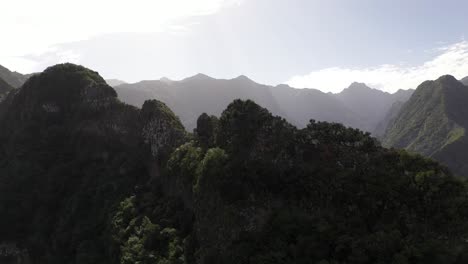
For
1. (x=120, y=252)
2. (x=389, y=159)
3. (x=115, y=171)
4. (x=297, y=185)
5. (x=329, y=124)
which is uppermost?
(x=329, y=124)

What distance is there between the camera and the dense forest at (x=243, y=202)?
1988 centimetres

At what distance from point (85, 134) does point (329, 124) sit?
43.8m

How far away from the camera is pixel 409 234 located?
19.0m

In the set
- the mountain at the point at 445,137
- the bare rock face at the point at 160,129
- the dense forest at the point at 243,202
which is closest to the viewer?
the dense forest at the point at 243,202

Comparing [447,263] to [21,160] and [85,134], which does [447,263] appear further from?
[21,160]

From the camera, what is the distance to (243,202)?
24.0 meters

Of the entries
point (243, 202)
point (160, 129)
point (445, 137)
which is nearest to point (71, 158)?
point (160, 129)

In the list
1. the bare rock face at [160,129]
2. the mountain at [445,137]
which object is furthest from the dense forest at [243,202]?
the mountain at [445,137]

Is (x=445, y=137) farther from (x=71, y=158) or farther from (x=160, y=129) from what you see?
(x=71, y=158)

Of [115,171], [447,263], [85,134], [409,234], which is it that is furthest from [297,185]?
[85,134]

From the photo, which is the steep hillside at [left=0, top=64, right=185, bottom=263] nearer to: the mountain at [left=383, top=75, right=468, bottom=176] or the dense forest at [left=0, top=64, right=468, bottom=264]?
the dense forest at [left=0, top=64, right=468, bottom=264]

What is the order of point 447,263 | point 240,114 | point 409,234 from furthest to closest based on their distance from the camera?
1. point 240,114
2. point 409,234
3. point 447,263

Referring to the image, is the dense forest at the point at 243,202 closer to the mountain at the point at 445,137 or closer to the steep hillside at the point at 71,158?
the steep hillside at the point at 71,158

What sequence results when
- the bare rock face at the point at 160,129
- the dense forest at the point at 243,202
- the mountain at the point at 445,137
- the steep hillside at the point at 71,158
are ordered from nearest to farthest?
the dense forest at the point at 243,202, the bare rock face at the point at 160,129, the steep hillside at the point at 71,158, the mountain at the point at 445,137
